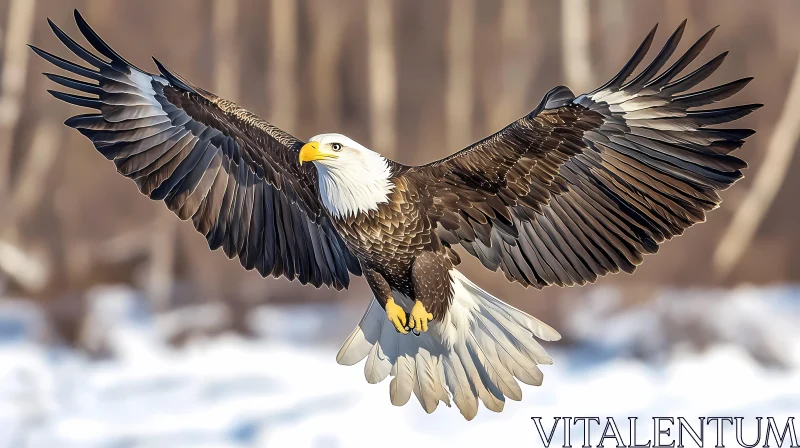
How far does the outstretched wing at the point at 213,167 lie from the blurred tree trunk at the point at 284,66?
3.05m

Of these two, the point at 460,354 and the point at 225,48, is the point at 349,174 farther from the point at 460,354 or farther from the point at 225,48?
the point at 225,48

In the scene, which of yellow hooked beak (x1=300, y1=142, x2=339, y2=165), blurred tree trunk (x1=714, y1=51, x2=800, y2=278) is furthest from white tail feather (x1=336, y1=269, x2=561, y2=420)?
blurred tree trunk (x1=714, y1=51, x2=800, y2=278)

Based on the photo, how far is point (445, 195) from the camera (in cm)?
289

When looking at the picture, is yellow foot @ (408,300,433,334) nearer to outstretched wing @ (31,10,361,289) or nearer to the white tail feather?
the white tail feather

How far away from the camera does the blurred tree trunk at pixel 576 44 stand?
622 cm

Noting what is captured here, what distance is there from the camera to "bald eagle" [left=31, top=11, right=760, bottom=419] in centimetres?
274

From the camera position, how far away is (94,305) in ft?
20.5

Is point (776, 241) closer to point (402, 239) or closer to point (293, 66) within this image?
point (293, 66)

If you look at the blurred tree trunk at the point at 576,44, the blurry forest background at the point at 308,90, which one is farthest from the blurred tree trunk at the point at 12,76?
the blurred tree trunk at the point at 576,44

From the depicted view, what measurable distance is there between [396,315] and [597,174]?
2.43ft

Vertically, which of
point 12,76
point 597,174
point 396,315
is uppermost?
point 12,76

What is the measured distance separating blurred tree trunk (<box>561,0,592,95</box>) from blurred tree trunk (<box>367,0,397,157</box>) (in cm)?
114

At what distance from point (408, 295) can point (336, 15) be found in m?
3.92

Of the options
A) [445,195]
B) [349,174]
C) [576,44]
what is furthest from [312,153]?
[576,44]
